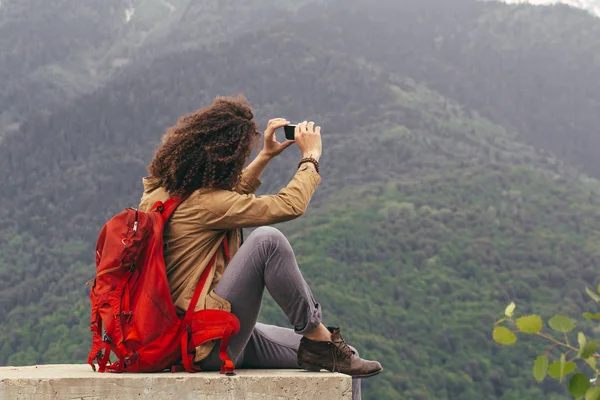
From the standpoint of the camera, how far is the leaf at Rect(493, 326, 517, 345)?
1.87 m

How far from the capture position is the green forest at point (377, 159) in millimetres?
54344

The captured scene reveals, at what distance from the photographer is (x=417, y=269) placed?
204ft

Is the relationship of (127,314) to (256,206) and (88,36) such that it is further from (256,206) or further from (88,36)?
(88,36)

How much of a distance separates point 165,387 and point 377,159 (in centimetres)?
7266

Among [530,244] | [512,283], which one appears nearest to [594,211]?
[530,244]

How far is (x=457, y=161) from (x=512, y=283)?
16.4 meters

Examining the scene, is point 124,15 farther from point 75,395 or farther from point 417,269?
point 75,395

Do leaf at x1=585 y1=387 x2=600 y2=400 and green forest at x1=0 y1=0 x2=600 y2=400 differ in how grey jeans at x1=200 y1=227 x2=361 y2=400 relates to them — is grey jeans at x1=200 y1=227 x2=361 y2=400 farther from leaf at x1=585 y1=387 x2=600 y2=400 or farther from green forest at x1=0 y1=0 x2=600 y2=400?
green forest at x1=0 y1=0 x2=600 y2=400

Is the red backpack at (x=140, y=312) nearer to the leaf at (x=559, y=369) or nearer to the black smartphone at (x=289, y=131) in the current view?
the black smartphone at (x=289, y=131)

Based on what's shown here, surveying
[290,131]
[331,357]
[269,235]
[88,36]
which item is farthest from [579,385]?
[88,36]

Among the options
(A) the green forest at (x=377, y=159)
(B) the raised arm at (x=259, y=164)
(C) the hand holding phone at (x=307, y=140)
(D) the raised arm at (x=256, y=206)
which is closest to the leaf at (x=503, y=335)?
(D) the raised arm at (x=256, y=206)

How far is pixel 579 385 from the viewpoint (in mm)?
1885

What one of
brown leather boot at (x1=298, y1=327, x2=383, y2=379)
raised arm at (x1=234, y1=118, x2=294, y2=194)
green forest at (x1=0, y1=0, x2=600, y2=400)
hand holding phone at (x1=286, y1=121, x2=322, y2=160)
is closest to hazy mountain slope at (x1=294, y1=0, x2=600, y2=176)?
green forest at (x1=0, y1=0, x2=600, y2=400)

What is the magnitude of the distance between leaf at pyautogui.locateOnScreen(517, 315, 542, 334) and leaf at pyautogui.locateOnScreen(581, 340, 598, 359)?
0.30 ft
